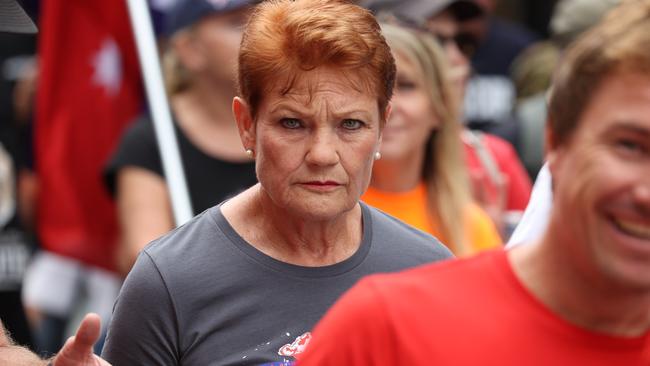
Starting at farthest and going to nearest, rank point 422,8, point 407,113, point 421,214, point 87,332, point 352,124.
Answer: point 422,8
point 407,113
point 421,214
point 352,124
point 87,332

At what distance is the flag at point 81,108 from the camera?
6773 mm

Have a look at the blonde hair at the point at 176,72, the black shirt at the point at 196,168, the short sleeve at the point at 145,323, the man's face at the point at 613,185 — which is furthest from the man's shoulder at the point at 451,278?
the blonde hair at the point at 176,72

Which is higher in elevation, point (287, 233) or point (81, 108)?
point (287, 233)

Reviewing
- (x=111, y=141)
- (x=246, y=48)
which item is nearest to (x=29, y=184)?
(x=111, y=141)

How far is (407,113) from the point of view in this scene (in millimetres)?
5438

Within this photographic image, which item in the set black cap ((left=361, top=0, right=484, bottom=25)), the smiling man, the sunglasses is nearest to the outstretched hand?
the smiling man

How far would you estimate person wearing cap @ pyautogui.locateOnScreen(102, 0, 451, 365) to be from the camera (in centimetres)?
326

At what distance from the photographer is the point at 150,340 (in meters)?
3.26

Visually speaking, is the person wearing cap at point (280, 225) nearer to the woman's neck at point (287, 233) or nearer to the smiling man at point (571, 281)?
the woman's neck at point (287, 233)

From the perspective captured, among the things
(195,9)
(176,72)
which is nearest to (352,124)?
(195,9)

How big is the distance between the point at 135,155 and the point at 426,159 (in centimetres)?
108

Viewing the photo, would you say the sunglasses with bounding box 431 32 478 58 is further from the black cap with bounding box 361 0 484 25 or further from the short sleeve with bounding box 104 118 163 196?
the short sleeve with bounding box 104 118 163 196

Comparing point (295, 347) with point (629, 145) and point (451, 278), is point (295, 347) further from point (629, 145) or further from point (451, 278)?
point (629, 145)

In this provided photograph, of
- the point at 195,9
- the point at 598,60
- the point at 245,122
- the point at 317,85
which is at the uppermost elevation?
the point at 598,60
